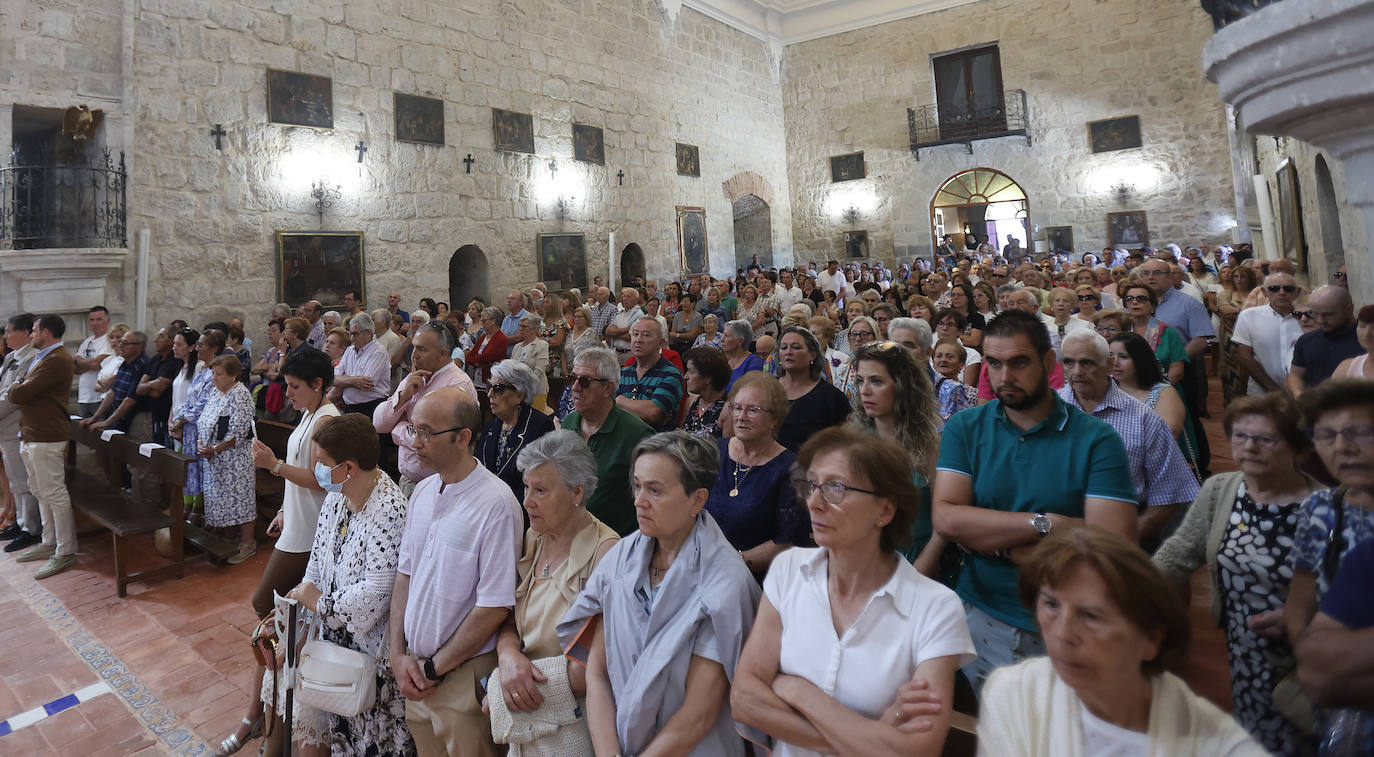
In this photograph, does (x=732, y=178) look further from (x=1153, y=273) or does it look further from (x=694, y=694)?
(x=694, y=694)

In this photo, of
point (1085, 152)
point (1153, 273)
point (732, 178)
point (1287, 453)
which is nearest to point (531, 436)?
point (1287, 453)

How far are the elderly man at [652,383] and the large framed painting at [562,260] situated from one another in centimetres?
812

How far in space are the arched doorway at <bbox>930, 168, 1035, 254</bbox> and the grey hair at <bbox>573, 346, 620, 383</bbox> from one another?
1528 centimetres

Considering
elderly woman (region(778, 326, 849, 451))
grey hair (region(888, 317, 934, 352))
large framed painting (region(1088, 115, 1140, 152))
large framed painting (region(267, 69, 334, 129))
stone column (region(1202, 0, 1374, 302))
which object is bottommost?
elderly woman (region(778, 326, 849, 451))

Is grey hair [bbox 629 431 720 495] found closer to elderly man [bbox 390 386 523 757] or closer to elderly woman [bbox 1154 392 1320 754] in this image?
elderly man [bbox 390 386 523 757]

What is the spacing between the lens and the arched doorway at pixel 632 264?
14.0 metres

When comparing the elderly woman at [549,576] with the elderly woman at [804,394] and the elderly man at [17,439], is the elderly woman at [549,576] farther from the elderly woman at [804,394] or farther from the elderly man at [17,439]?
the elderly man at [17,439]

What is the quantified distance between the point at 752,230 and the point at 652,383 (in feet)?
47.8

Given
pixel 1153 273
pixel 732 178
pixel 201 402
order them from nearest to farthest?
pixel 1153 273
pixel 201 402
pixel 732 178

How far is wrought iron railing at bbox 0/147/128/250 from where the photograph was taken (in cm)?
751

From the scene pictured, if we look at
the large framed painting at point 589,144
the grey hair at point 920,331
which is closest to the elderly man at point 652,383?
the grey hair at point 920,331

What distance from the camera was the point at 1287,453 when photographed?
5.77 feet

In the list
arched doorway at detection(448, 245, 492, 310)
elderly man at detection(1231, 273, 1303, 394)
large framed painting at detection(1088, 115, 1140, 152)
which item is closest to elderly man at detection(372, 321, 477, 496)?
elderly man at detection(1231, 273, 1303, 394)

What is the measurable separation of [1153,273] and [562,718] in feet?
15.8
